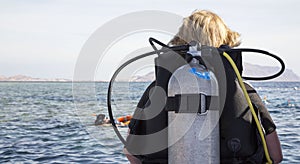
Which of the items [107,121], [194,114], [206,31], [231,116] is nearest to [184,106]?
[194,114]

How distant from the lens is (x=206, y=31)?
11.9ft

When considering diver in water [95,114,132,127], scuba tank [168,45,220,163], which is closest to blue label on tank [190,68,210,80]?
scuba tank [168,45,220,163]

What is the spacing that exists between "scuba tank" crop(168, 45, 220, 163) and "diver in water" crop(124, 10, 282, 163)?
0.71ft

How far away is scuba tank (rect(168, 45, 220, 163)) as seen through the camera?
305cm

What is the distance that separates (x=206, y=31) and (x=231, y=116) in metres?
0.66

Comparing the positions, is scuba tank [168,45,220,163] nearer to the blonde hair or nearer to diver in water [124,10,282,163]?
diver in water [124,10,282,163]

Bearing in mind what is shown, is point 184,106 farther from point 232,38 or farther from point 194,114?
point 232,38

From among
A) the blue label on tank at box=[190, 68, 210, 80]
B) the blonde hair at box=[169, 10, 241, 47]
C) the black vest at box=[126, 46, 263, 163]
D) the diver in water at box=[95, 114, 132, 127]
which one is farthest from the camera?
the diver in water at box=[95, 114, 132, 127]

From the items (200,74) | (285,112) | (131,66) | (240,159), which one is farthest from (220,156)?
(285,112)

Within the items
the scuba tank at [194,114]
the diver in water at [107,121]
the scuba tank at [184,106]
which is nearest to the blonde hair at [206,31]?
the scuba tank at [184,106]

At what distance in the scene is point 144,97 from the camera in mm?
3684

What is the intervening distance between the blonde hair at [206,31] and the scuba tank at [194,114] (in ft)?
1.74

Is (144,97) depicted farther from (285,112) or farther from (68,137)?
(285,112)

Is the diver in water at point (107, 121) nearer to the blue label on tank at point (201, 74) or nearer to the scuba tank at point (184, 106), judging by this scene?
the scuba tank at point (184, 106)
